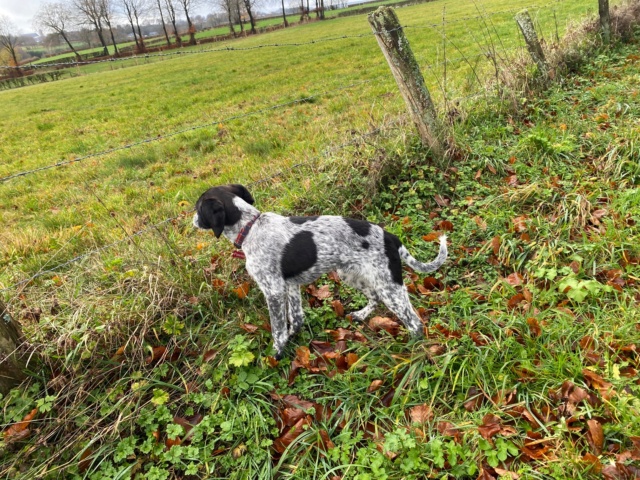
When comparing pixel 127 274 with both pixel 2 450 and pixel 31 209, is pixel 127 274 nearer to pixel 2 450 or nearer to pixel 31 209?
pixel 2 450

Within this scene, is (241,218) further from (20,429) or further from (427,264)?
(20,429)

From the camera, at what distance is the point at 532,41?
21.3ft

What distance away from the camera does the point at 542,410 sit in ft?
8.04

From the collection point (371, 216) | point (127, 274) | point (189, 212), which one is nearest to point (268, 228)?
point (127, 274)

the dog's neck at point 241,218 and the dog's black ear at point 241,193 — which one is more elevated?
the dog's black ear at point 241,193

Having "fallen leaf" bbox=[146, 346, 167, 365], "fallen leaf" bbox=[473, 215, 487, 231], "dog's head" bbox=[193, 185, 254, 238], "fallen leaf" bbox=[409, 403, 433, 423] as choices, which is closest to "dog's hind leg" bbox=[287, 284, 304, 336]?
"dog's head" bbox=[193, 185, 254, 238]

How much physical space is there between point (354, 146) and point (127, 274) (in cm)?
326

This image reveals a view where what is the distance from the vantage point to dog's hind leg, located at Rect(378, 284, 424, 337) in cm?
312

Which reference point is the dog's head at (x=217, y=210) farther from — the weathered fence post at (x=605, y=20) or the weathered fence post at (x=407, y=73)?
the weathered fence post at (x=605, y=20)

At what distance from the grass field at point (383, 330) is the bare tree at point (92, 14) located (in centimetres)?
7187

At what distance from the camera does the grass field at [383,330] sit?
244 centimetres

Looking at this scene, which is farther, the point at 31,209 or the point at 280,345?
the point at 31,209

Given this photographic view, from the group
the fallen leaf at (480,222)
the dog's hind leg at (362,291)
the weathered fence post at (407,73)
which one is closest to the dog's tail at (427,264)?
the dog's hind leg at (362,291)

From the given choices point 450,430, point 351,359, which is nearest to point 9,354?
point 351,359
